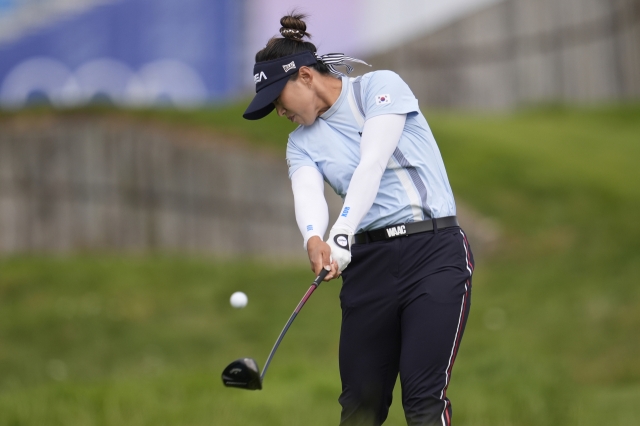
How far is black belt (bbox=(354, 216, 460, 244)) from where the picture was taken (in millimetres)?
4855

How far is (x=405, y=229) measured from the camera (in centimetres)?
485

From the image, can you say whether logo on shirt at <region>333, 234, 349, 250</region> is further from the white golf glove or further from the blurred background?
the blurred background

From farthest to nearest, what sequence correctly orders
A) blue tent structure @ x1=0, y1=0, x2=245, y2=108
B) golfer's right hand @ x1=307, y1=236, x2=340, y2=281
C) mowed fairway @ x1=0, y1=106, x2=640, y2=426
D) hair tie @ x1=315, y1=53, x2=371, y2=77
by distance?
1. blue tent structure @ x1=0, y1=0, x2=245, y2=108
2. mowed fairway @ x1=0, y1=106, x2=640, y2=426
3. hair tie @ x1=315, y1=53, x2=371, y2=77
4. golfer's right hand @ x1=307, y1=236, x2=340, y2=281

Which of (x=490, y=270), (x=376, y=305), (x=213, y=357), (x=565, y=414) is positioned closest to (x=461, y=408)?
(x=565, y=414)

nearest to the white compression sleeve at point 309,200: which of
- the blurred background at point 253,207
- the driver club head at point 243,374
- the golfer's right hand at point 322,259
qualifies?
the golfer's right hand at point 322,259

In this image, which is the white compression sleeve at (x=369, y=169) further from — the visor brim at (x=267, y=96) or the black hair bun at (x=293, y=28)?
the black hair bun at (x=293, y=28)

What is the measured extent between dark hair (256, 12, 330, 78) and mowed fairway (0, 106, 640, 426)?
10.5 ft

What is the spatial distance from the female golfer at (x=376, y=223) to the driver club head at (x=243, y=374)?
48 cm

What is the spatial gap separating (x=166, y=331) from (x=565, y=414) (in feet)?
24.5

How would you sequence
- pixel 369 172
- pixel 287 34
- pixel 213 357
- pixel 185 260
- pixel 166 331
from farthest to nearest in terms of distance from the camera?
1. pixel 185 260
2. pixel 166 331
3. pixel 213 357
4. pixel 287 34
5. pixel 369 172

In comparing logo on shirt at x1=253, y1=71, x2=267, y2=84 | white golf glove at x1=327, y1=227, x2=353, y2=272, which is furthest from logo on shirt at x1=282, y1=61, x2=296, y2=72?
white golf glove at x1=327, y1=227, x2=353, y2=272

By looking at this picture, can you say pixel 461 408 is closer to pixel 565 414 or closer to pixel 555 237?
pixel 565 414

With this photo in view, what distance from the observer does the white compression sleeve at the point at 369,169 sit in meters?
4.73

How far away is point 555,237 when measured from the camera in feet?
49.8
